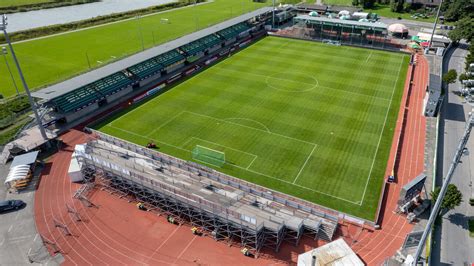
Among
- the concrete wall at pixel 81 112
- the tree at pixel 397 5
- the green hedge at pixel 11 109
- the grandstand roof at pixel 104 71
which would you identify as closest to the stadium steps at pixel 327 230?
the concrete wall at pixel 81 112

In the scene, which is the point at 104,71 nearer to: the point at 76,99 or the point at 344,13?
the point at 76,99

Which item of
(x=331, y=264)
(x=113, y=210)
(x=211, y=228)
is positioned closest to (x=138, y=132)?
(x=113, y=210)

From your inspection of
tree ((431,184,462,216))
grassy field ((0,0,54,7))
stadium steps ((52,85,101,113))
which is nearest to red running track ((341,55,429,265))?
tree ((431,184,462,216))

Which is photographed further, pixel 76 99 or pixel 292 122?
pixel 76 99

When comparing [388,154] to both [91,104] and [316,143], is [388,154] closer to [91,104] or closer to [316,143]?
[316,143]

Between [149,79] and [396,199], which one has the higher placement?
[149,79]

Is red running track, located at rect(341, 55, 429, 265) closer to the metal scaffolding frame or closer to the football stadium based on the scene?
the football stadium

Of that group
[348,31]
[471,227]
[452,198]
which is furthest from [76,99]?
[348,31]
